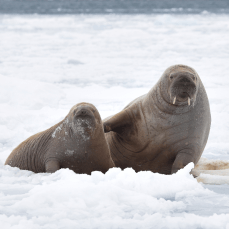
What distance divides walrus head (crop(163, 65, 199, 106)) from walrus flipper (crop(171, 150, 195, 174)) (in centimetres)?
58

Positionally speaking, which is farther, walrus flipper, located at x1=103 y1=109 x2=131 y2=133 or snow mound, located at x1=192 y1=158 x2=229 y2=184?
walrus flipper, located at x1=103 y1=109 x2=131 y2=133

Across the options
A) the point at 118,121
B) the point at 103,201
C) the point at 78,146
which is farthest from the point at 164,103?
the point at 103,201

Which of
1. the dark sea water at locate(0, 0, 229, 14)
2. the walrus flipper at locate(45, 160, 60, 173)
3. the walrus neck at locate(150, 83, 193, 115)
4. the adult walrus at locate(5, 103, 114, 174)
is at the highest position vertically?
the dark sea water at locate(0, 0, 229, 14)

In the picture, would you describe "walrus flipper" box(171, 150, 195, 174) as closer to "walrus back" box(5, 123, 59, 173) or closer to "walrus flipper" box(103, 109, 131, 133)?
"walrus flipper" box(103, 109, 131, 133)

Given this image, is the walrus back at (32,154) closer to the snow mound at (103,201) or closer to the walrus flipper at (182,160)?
the snow mound at (103,201)

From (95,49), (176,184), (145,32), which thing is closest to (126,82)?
(95,49)

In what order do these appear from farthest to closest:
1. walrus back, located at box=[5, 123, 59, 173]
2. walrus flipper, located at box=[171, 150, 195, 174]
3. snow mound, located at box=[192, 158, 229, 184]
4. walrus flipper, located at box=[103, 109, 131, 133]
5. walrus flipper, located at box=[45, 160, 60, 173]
Result: walrus flipper, located at box=[103, 109, 131, 133] → walrus back, located at box=[5, 123, 59, 173] → walrus flipper, located at box=[171, 150, 195, 174] → snow mound, located at box=[192, 158, 229, 184] → walrus flipper, located at box=[45, 160, 60, 173]

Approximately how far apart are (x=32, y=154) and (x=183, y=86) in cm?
195

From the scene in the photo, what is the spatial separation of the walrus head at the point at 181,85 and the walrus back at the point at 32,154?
1.48 meters

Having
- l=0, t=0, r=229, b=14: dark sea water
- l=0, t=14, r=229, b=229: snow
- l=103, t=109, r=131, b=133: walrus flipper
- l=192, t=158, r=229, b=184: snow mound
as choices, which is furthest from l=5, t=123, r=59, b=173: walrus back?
l=0, t=0, r=229, b=14: dark sea water

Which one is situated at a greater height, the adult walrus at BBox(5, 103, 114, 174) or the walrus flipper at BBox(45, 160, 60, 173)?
the adult walrus at BBox(5, 103, 114, 174)

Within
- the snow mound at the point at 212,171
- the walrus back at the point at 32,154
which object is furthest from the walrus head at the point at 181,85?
the walrus back at the point at 32,154

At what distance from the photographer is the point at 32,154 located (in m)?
4.82

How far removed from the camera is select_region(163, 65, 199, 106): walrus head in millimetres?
4449
